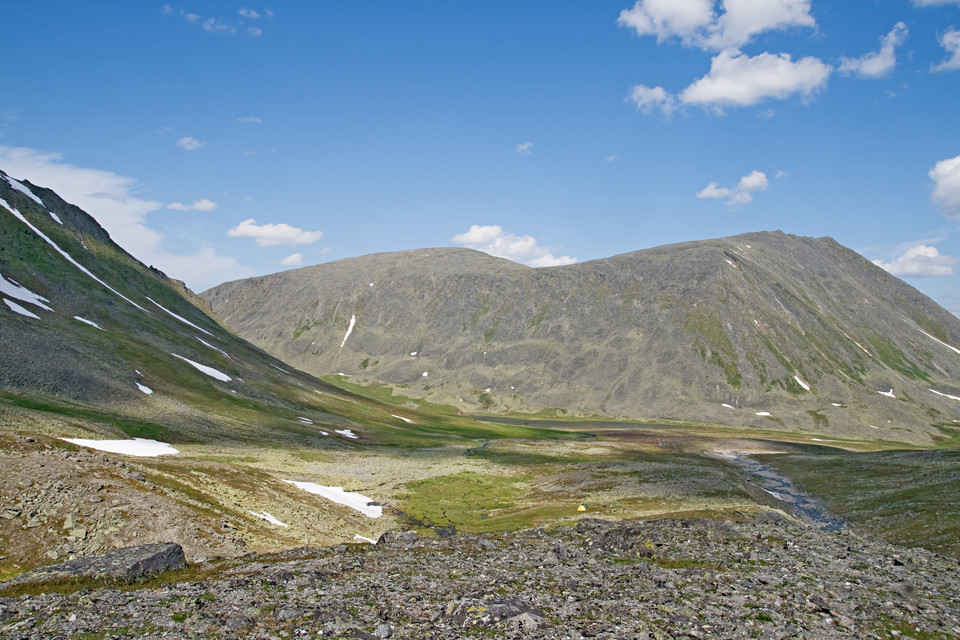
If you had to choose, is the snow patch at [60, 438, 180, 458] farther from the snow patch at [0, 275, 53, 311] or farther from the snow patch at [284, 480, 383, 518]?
the snow patch at [0, 275, 53, 311]

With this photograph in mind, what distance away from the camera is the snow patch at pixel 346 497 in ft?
187

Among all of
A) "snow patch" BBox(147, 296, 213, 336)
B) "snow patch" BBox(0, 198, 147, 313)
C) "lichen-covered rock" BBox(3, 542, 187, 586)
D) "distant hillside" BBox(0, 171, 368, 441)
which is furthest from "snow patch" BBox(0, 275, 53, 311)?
"lichen-covered rock" BBox(3, 542, 187, 586)

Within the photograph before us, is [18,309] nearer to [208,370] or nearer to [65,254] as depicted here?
[208,370]

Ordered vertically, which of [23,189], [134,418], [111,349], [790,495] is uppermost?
[23,189]

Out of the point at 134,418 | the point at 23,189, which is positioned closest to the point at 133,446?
the point at 134,418

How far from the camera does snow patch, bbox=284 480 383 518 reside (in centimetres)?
5711

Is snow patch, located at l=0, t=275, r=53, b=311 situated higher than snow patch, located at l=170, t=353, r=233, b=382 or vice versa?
snow patch, located at l=0, t=275, r=53, b=311

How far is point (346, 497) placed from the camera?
198ft

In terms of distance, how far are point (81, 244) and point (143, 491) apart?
13455 centimetres

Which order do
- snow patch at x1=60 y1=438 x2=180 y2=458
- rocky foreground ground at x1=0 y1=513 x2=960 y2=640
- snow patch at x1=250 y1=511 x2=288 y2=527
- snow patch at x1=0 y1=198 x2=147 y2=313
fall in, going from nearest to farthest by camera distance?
1. rocky foreground ground at x1=0 y1=513 x2=960 y2=640
2. snow patch at x1=250 y1=511 x2=288 y2=527
3. snow patch at x1=60 y1=438 x2=180 y2=458
4. snow patch at x1=0 y1=198 x2=147 y2=313

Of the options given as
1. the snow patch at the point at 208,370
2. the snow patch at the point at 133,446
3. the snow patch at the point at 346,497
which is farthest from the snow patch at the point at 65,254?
the snow patch at the point at 346,497

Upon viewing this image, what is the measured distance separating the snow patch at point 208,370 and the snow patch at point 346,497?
59.5 m

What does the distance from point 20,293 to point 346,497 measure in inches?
3198

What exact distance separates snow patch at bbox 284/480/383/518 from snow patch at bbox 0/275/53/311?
239 feet
